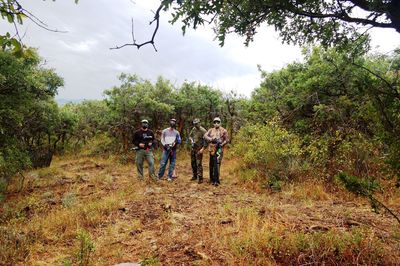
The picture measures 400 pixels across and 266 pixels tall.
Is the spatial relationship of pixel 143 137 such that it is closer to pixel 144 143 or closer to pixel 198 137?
pixel 144 143

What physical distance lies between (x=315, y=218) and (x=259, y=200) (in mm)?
1950

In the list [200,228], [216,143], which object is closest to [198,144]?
[216,143]

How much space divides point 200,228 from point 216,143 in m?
4.41

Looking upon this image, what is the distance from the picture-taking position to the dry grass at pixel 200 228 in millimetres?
4438

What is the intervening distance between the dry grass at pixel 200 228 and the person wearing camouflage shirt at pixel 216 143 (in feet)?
1.91

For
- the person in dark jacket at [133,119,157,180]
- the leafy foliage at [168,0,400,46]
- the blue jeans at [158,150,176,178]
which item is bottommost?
the blue jeans at [158,150,176,178]

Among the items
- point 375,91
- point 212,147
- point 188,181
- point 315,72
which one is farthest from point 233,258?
point 315,72

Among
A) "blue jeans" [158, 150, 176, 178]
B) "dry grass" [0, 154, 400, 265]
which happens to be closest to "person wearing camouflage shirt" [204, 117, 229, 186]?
"dry grass" [0, 154, 400, 265]

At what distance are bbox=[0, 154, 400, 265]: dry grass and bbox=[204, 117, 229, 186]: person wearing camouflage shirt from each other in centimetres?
58

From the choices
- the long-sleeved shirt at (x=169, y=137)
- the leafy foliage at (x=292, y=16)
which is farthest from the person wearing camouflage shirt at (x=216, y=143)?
the leafy foliage at (x=292, y=16)

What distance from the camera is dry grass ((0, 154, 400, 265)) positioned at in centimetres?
444

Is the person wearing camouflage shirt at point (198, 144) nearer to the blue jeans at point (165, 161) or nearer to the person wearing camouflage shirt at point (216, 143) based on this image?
the person wearing camouflage shirt at point (216, 143)

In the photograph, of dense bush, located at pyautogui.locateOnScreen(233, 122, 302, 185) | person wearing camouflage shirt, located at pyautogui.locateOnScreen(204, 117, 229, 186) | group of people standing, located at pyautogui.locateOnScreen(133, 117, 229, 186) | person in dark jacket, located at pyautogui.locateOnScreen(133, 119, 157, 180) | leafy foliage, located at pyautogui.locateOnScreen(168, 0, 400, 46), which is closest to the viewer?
leafy foliage, located at pyautogui.locateOnScreen(168, 0, 400, 46)

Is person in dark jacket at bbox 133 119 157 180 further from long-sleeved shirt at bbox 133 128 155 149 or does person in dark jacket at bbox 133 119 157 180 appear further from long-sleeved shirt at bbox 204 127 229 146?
long-sleeved shirt at bbox 204 127 229 146
